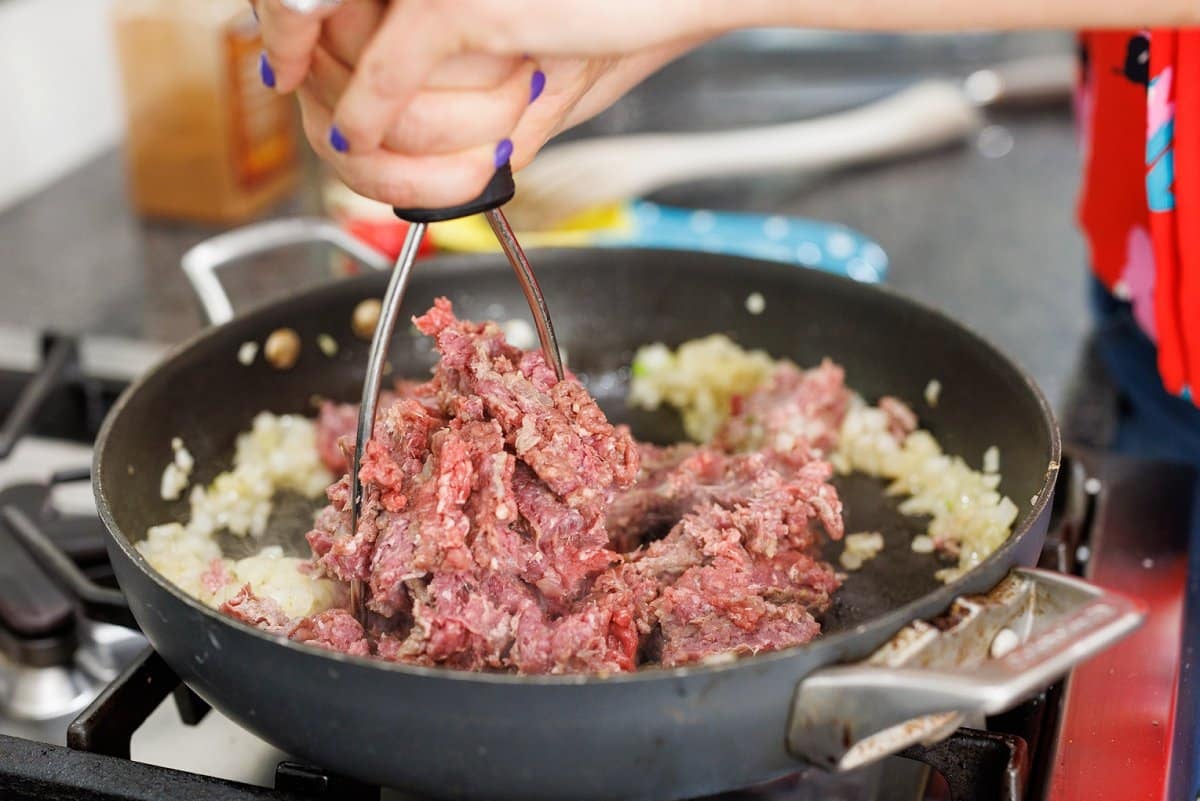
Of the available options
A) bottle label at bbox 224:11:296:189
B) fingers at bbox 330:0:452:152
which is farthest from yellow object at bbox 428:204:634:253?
fingers at bbox 330:0:452:152

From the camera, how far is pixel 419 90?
768 mm

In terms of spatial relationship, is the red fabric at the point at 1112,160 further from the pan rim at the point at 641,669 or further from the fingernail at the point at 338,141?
the fingernail at the point at 338,141

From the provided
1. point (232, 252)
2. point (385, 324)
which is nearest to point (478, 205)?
point (385, 324)

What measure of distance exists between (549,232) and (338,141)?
1238 mm

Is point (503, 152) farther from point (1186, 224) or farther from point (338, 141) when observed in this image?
point (1186, 224)

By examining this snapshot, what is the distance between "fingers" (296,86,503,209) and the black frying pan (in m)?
0.30

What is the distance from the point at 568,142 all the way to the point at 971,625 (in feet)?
6.00

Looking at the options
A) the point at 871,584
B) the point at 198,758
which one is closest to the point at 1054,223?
the point at 871,584

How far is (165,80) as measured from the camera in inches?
79.2

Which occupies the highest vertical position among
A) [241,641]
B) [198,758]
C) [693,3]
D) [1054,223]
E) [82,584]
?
[693,3]

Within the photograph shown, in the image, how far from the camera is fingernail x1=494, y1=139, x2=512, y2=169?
32.4 inches

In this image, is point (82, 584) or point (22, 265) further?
point (22, 265)

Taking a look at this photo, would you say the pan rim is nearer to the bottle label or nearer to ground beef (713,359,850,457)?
ground beef (713,359,850,457)

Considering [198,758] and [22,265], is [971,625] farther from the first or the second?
[22,265]
